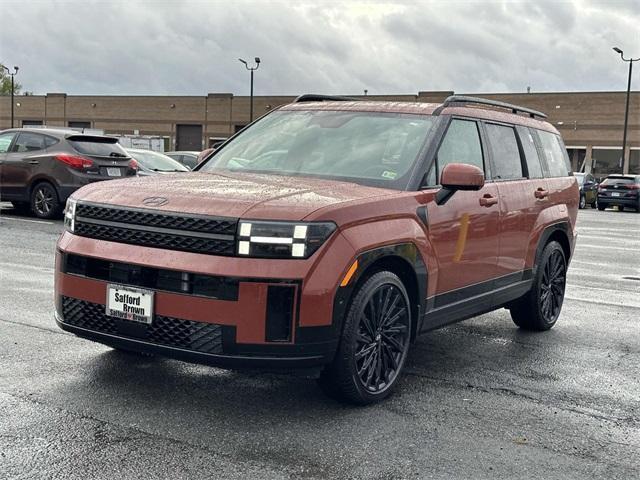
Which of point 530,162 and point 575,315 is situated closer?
point 530,162

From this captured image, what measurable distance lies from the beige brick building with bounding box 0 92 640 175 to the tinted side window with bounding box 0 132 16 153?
38.9 meters

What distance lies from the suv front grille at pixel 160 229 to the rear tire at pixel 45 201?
1063 cm

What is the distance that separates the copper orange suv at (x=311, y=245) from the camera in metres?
4.03

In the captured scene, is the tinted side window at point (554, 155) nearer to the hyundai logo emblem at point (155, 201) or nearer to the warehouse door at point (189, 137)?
the hyundai logo emblem at point (155, 201)

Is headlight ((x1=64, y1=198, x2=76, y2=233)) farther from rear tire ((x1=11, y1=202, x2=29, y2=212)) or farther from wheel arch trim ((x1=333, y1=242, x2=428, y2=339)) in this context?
rear tire ((x1=11, y1=202, x2=29, y2=212))

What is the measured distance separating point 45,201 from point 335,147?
10.6 m

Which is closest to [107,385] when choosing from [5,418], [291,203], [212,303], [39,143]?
[5,418]

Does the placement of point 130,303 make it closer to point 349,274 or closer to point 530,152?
point 349,274

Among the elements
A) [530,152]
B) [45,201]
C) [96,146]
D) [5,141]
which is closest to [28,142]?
[5,141]

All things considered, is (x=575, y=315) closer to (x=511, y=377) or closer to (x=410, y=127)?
(x=511, y=377)

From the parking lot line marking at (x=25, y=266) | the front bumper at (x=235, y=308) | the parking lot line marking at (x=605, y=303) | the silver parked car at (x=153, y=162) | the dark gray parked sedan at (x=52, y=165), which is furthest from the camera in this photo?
the silver parked car at (x=153, y=162)

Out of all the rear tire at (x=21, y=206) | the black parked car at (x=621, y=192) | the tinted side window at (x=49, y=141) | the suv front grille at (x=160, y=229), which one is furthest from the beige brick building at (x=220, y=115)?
the suv front grille at (x=160, y=229)

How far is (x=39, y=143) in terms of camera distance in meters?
14.7

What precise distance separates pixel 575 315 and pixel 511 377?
9.16 ft
